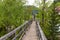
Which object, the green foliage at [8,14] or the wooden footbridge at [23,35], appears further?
the green foliage at [8,14]

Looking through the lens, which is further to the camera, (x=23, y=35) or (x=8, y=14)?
(x=8, y=14)

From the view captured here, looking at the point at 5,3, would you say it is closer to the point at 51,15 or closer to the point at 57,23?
the point at 51,15

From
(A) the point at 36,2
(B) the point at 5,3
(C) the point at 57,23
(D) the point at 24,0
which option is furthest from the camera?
(A) the point at 36,2

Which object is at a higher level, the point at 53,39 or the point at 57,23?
the point at 57,23

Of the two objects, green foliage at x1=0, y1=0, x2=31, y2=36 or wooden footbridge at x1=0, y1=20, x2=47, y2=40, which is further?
green foliage at x1=0, y1=0, x2=31, y2=36

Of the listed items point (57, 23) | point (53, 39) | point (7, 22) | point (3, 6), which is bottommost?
point (53, 39)

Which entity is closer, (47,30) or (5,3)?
(5,3)

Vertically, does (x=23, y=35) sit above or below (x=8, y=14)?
below

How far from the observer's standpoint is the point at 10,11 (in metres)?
29.8

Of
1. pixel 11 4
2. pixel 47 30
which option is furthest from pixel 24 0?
pixel 47 30

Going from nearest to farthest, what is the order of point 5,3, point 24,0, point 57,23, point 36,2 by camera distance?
point 5,3 < point 24,0 < point 57,23 < point 36,2

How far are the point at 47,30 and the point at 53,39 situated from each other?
2322mm

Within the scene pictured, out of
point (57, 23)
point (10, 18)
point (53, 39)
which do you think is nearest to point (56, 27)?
point (57, 23)

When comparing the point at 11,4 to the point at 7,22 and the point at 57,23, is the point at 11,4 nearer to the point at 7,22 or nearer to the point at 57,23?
the point at 7,22
